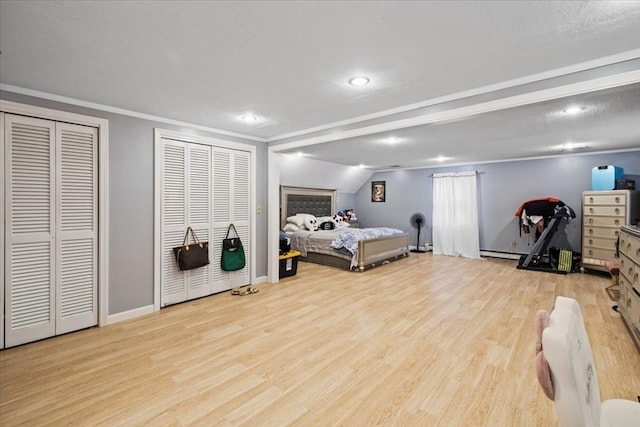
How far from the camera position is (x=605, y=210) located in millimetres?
4957

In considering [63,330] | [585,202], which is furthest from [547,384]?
[585,202]

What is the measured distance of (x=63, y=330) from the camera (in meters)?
2.88

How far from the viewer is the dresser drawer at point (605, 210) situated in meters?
4.78

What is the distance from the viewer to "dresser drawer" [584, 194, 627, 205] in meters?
4.78

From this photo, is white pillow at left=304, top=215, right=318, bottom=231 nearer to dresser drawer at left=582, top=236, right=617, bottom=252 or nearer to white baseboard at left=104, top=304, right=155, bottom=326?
white baseboard at left=104, top=304, right=155, bottom=326

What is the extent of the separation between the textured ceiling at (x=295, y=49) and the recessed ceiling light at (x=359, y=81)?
0.19ft

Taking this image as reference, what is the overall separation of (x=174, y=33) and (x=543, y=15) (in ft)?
6.95

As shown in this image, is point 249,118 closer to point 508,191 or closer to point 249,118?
point 249,118

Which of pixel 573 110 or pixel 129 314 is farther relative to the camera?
pixel 129 314

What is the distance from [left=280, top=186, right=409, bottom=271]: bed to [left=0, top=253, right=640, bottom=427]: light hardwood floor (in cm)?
174

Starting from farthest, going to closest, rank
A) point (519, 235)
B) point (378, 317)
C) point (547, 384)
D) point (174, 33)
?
point (519, 235) < point (378, 317) < point (174, 33) < point (547, 384)

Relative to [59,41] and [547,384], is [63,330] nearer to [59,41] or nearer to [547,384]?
[59,41]

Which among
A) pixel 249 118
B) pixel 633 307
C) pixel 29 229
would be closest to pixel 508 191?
pixel 633 307

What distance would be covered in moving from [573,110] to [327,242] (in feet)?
13.7
